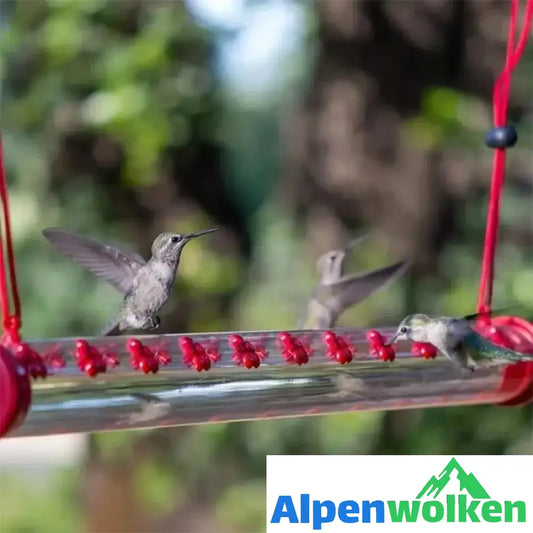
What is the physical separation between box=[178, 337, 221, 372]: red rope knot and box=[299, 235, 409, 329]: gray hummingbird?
0.26m

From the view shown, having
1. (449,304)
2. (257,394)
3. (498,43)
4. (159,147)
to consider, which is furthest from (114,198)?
(257,394)

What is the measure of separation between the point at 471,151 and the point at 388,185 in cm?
24

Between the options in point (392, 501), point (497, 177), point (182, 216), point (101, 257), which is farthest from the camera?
point (182, 216)

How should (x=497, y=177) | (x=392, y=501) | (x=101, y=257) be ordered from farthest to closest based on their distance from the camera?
1. (x=392, y=501)
2. (x=497, y=177)
3. (x=101, y=257)

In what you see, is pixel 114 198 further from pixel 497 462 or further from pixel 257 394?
pixel 257 394

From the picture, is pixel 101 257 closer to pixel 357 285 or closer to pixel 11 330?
pixel 11 330

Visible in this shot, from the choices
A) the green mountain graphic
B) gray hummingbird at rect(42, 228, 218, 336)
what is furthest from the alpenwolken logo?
gray hummingbird at rect(42, 228, 218, 336)

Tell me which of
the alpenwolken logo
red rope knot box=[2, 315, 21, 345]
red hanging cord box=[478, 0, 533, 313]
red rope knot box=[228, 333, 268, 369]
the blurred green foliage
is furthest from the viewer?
the blurred green foliage

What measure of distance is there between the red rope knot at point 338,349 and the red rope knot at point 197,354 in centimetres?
13

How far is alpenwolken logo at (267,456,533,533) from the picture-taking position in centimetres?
125

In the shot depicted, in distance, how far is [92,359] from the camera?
0.80m

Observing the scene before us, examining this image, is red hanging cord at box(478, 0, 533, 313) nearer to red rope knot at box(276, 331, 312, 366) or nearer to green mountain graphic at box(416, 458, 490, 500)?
red rope knot at box(276, 331, 312, 366)

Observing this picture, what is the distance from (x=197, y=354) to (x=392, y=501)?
0.54 metres

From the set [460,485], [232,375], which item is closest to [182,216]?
[460,485]
